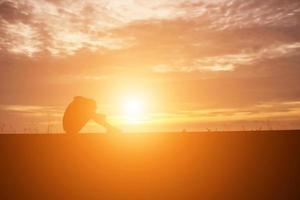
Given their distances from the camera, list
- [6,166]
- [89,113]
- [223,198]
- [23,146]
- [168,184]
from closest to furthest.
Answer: [223,198] < [168,184] < [6,166] < [23,146] < [89,113]

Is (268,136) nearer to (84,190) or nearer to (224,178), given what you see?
(224,178)

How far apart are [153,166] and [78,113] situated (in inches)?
307

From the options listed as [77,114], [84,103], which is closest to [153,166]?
[77,114]

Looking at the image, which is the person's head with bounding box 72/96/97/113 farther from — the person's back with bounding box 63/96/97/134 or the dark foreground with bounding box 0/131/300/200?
the dark foreground with bounding box 0/131/300/200

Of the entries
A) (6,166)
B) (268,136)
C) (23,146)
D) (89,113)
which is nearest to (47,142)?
(23,146)

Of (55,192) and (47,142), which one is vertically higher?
(47,142)

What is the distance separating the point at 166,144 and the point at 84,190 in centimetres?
227

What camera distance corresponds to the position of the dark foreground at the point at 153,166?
597cm

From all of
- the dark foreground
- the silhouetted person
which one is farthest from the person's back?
the dark foreground

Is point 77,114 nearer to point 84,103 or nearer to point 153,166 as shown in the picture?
point 84,103

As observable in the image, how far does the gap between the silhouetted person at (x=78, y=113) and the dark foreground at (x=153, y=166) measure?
5.94m

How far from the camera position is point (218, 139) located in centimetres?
786

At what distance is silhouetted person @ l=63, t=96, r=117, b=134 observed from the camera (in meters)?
14.1

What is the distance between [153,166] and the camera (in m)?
6.82
